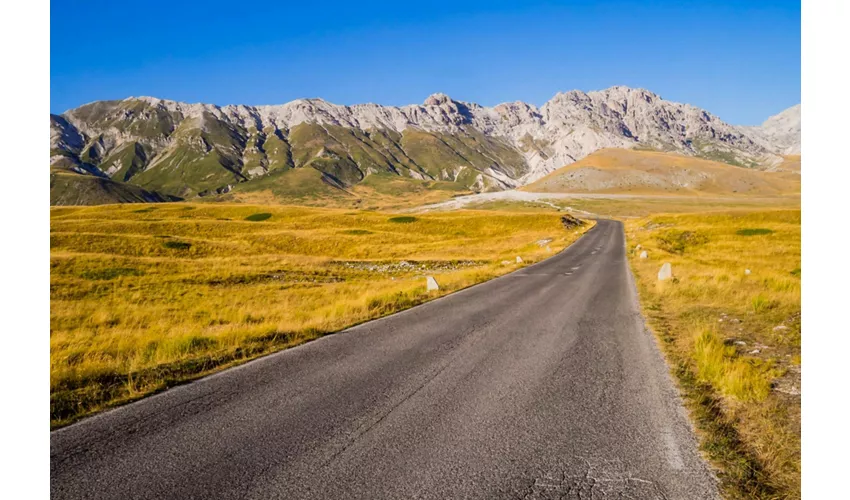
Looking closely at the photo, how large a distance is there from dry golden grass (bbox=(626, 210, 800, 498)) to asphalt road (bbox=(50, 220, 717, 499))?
15.7 inches

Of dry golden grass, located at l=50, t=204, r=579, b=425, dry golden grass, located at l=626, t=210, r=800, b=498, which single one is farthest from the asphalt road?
dry golden grass, located at l=50, t=204, r=579, b=425

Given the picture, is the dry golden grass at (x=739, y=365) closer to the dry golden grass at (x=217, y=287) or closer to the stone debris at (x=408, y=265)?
the dry golden grass at (x=217, y=287)

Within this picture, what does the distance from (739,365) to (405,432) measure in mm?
6041

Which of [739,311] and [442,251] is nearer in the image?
[739,311]

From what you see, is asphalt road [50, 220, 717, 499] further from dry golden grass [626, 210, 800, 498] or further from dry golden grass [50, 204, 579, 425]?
dry golden grass [50, 204, 579, 425]

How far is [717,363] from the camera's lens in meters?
7.47

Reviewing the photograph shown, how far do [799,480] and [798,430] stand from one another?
131 cm

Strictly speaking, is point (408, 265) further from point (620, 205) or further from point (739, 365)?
point (620, 205)

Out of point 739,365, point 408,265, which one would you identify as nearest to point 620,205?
point 408,265

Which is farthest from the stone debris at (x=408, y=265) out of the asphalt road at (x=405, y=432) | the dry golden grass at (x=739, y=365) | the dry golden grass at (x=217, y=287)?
the asphalt road at (x=405, y=432)
